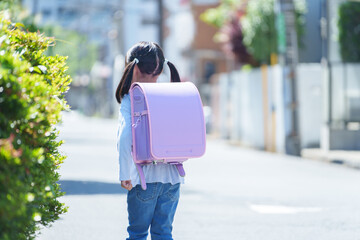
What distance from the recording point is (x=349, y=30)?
2700 centimetres

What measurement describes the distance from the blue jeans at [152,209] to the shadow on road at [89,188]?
658cm

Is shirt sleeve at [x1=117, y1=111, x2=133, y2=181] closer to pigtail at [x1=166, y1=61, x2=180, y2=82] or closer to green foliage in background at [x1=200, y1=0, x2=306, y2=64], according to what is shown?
pigtail at [x1=166, y1=61, x2=180, y2=82]

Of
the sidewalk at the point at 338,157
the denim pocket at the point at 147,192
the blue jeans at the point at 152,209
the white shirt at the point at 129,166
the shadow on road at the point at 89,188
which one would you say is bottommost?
the sidewalk at the point at 338,157

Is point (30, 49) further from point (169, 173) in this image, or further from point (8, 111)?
point (8, 111)

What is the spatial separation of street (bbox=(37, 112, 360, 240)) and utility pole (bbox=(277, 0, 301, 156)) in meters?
4.42

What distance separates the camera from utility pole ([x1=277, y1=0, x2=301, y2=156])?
23.6m

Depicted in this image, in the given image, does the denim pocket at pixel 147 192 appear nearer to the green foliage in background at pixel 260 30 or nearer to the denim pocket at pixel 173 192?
the denim pocket at pixel 173 192

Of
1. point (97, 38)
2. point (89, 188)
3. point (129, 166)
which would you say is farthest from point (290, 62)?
point (97, 38)

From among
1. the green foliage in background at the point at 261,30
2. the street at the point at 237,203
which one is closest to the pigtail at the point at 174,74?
the street at the point at 237,203

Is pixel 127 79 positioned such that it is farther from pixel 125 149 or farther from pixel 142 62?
pixel 125 149

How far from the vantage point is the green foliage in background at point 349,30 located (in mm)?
26750

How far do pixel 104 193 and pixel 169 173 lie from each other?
6743mm

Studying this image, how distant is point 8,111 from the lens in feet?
14.7

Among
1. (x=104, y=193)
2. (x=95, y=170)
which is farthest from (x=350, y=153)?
(x=104, y=193)
